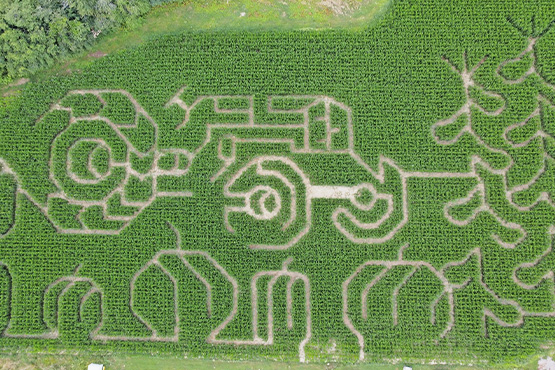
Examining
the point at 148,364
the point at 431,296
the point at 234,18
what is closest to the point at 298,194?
the point at 431,296

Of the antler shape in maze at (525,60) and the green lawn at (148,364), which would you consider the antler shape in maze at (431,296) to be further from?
the antler shape in maze at (525,60)

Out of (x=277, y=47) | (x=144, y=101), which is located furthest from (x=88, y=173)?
(x=277, y=47)

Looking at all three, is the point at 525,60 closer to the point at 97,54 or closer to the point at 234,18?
the point at 234,18

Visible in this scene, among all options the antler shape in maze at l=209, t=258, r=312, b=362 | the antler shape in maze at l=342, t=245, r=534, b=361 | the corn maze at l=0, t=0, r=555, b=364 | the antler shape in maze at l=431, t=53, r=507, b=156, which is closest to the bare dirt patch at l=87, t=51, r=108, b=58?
the corn maze at l=0, t=0, r=555, b=364

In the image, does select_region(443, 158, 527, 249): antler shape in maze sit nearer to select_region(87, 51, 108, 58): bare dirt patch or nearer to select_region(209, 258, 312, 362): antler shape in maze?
select_region(209, 258, 312, 362): antler shape in maze

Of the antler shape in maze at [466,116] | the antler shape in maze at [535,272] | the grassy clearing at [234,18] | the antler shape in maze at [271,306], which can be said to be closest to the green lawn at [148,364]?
the antler shape in maze at [271,306]

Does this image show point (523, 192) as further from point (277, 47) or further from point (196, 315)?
point (196, 315)

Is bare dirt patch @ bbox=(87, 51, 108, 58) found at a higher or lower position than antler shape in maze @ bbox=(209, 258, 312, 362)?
higher
